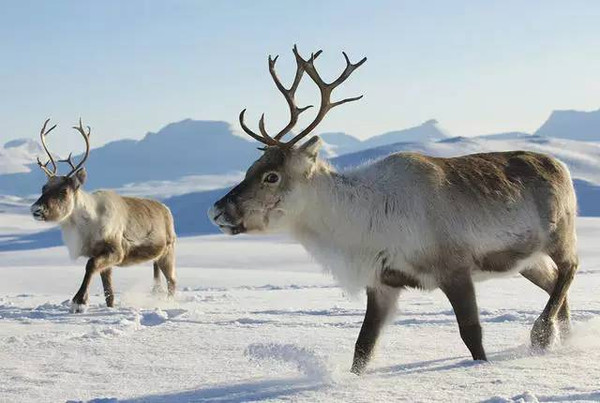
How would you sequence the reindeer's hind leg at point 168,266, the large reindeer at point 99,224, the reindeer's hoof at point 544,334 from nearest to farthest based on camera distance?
the reindeer's hoof at point 544,334, the large reindeer at point 99,224, the reindeer's hind leg at point 168,266

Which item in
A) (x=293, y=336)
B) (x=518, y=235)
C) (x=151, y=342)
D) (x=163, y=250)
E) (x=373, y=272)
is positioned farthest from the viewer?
(x=163, y=250)

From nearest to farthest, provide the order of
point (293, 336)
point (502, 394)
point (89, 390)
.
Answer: point (502, 394), point (89, 390), point (293, 336)

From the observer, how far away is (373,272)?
4988 millimetres

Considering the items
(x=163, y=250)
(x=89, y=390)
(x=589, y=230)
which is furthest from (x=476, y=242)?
(x=589, y=230)

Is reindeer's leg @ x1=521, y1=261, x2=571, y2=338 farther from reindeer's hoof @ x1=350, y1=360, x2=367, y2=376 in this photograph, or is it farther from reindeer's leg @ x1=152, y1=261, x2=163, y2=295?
reindeer's leg @ x1=152, y1=261, x2=163, y2=295

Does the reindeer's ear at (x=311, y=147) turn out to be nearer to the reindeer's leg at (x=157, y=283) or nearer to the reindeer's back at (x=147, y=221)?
the reindeer's back at (x=147, y=221)

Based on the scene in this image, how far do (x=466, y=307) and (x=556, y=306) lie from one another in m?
1.18

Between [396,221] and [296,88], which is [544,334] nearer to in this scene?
[396,221]

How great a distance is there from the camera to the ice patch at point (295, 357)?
15.2 ft

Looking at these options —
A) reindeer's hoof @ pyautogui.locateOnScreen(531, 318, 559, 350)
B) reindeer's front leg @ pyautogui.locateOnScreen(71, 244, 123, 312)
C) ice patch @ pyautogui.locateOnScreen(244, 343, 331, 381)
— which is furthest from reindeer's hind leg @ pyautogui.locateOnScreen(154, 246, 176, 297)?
reindeer's hoof @ pyautogui.locateOnScreen(531, 318, 559, 350)

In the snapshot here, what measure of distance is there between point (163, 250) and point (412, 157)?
6884mm

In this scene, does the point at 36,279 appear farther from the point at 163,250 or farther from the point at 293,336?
the point at 293,336

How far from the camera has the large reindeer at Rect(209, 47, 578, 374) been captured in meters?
4.90

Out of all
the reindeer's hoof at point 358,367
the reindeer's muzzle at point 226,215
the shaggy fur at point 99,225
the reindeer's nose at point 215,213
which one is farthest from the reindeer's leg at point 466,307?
the shaggy fur at point 99,225
